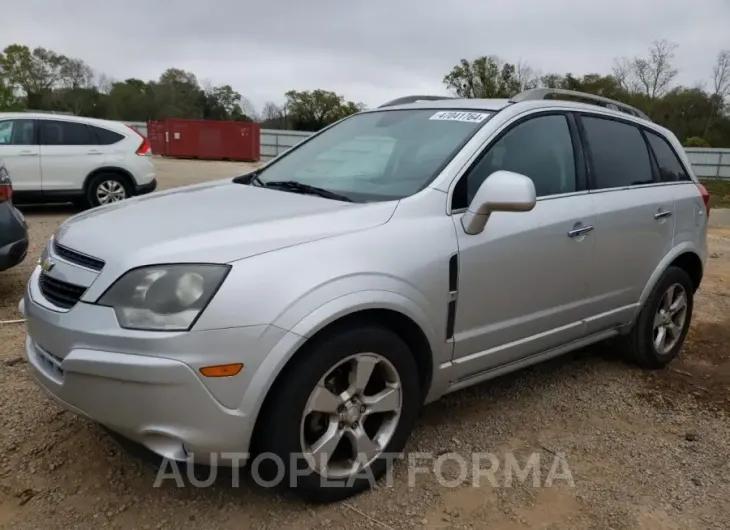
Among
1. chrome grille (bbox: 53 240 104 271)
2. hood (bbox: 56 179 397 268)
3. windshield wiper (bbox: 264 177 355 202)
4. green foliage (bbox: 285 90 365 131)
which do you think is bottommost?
chrome grille (bbox: 53 240 104 271)

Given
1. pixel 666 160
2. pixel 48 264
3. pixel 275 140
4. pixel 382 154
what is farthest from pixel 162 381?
pixel 275 140

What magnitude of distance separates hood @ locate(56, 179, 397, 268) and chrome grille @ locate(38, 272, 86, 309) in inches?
5.7

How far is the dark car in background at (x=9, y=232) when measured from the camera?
492 cm

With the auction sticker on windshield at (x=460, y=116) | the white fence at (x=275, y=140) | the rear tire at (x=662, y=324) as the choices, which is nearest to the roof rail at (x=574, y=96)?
the auction sticker on windshield at (x=460, y=116)

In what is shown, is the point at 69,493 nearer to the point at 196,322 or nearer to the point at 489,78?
the point at 196,322

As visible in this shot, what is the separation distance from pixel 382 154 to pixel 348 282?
1.08 metres

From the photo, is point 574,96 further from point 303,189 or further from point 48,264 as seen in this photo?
point 48,264

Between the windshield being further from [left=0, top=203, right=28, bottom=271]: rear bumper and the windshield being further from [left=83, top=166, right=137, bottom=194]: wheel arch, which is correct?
[left=83, top=166, right=137, bottom=194]: wheel arch

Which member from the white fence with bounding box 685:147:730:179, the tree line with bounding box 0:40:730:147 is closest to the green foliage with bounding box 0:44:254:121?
the tree line with bounding box 0:40:730:147

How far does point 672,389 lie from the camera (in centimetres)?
407

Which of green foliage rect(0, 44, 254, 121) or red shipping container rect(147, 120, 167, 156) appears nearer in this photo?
red shipping container rect(147, 120, 167, 156)

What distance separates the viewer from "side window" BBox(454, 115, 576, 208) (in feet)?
10.2

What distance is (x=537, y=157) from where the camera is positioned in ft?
11.3

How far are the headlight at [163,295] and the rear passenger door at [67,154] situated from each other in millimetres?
8427
